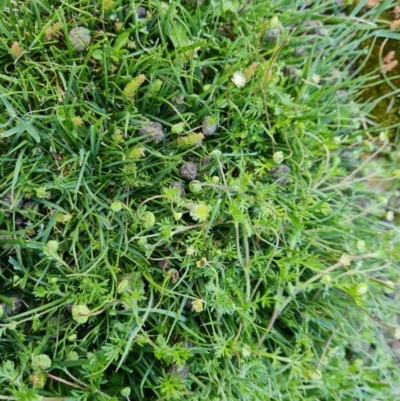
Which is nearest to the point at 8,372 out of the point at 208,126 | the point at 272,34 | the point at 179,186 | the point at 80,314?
the point at 80,314

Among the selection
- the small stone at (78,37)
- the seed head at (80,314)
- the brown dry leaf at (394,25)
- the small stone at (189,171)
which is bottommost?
the seed head at (80,314)

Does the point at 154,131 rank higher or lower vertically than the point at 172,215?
higher

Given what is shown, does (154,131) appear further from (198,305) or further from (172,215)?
(198,305)

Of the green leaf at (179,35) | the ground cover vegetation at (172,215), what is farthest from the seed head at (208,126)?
the green leaf at (179,35)

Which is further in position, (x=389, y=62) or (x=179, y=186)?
(x=389, y=62)

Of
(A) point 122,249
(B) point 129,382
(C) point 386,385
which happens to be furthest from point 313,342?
(A) point 122,249

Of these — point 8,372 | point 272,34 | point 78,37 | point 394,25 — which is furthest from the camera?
point 394,25

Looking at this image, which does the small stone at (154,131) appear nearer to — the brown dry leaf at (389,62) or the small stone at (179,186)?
the small stone at (179,186)
